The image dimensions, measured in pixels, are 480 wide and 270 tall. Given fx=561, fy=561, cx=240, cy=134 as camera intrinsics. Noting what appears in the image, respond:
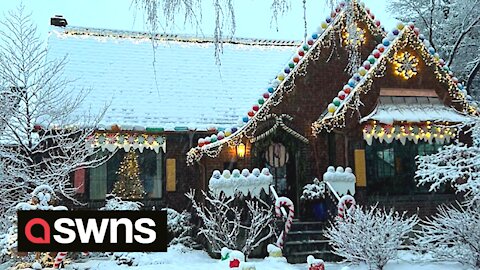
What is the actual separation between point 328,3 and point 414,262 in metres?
8.12

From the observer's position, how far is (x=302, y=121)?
16375mm

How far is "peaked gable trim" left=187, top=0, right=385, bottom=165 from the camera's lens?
599 inches

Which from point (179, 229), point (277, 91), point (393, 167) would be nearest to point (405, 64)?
point (393, 167)

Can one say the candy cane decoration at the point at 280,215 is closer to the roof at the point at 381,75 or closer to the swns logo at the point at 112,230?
the roof at the point at 381,75

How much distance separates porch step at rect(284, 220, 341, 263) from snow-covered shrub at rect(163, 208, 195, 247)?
288 centimetres

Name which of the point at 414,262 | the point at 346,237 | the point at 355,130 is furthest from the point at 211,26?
the point at 355,130

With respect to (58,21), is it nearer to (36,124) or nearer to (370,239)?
(36,124)

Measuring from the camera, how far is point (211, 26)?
18.4 ft

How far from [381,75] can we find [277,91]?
293cm

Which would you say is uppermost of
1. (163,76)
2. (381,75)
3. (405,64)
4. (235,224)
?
(163,76)

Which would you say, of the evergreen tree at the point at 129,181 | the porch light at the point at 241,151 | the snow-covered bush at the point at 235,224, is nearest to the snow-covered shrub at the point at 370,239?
the snow-covered bush at the point at 235,224

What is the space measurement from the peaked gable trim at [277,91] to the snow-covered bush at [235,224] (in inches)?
69.1

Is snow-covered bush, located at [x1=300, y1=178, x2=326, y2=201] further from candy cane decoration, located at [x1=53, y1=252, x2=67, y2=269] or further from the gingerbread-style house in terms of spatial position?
candy cane decoration, located at [x1=53, y1=252, x2=67, y2=269]

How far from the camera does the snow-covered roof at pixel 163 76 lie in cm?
1689
